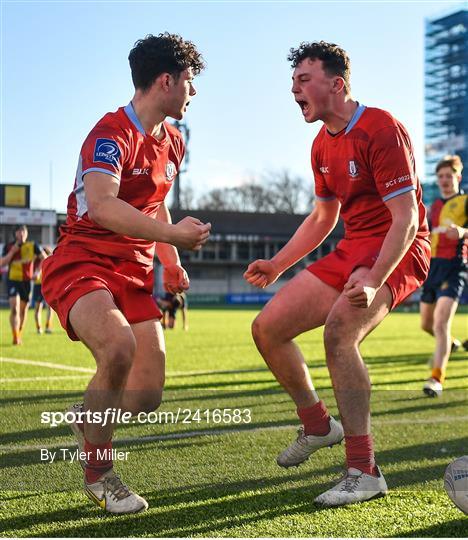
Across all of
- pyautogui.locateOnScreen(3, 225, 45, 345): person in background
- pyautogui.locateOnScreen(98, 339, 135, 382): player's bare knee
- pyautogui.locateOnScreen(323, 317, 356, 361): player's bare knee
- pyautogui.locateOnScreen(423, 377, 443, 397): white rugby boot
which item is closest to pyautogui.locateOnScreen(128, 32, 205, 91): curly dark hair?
pyautogui.locateOnScreen(98, 339, 135, 382): player's bare knee

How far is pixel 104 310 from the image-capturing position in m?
4.36

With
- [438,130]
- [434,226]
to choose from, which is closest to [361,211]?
[434,226]

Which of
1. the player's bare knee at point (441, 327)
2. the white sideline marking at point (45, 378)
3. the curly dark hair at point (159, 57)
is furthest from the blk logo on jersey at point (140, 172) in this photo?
the white sideline marking at point (45, 378)

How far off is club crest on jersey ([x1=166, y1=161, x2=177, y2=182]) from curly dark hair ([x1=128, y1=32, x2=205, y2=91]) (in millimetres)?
443

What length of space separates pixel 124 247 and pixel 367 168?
142cm

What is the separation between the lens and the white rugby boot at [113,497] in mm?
4219

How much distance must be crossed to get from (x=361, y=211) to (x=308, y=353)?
10.3 metres

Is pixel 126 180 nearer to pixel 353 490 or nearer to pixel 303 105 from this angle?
pixel 303 105

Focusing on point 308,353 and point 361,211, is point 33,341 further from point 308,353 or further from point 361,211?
point 361,211

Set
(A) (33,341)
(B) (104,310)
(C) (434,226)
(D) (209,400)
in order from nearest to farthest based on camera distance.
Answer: (B) (104,310) → (D) (209,400) → (C) (434,226) → (A) (33,341)

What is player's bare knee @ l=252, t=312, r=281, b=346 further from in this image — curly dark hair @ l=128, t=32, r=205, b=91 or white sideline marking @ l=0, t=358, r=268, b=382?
white sideline marking @ l=0, t=358, r=268, b=382

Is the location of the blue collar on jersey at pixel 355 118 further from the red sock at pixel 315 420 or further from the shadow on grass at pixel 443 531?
the shadow on grass at pixel 443 531

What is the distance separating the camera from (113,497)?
13.9ft

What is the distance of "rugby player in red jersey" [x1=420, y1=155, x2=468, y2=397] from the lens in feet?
30.1
